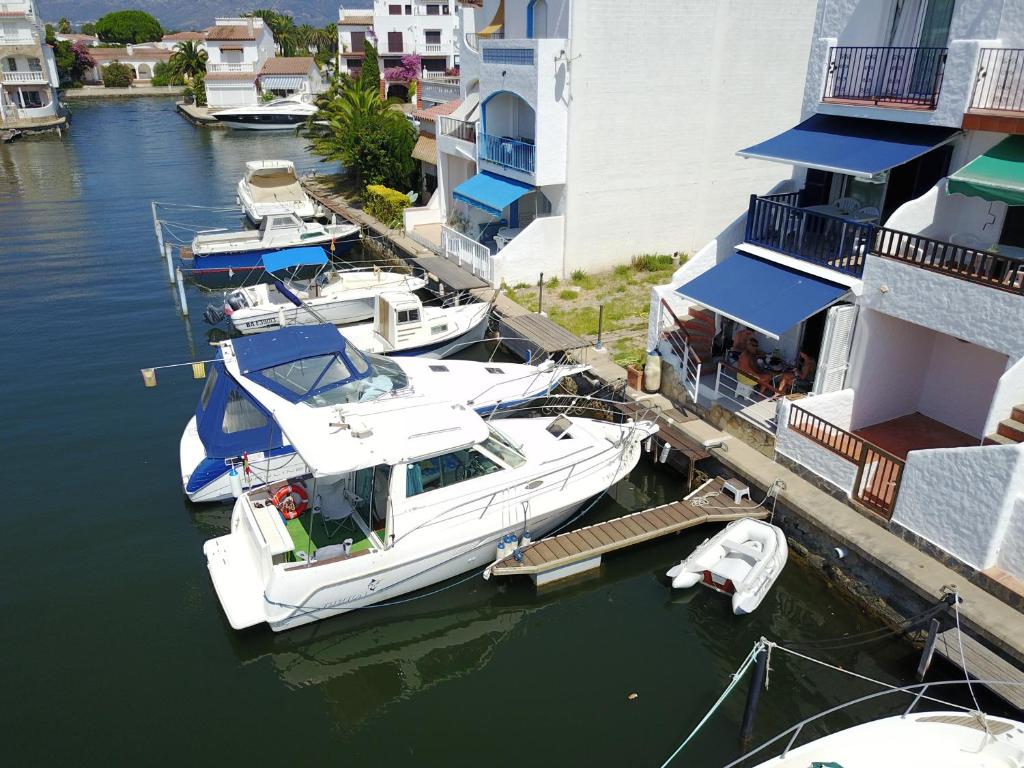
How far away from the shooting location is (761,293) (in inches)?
584

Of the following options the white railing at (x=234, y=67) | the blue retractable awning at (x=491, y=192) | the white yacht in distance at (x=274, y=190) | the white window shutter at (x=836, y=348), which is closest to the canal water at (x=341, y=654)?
the white window shutter at (x=836, y=348)

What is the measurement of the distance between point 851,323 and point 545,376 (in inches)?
262

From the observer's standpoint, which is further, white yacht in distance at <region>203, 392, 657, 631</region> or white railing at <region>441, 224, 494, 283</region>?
white railing at <region>441, 224, 494, 283</region>

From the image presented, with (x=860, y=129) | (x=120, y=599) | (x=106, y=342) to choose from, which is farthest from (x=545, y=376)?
(x=106, y=342)

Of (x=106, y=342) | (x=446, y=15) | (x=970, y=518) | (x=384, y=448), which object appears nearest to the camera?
(x=970, y=518)

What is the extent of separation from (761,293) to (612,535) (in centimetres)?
570

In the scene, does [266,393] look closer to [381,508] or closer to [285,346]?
[285,346]

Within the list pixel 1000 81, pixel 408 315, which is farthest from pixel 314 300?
pixel 1000 81

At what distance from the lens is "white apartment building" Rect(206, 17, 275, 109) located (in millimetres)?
77000

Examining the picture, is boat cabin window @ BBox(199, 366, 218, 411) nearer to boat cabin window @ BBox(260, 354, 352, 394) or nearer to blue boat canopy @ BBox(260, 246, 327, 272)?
boat cabin window @ BBox(260, 354, 352, 394)

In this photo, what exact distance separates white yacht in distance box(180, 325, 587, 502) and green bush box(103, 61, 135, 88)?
98.3 m

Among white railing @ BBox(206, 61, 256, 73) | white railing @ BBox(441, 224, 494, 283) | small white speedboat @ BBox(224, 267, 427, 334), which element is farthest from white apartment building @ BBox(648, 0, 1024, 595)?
white railing @ BBox(206, 61, 256, 73)

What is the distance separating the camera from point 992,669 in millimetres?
9820

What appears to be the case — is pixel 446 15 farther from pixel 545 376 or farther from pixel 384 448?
pixel 384 448
